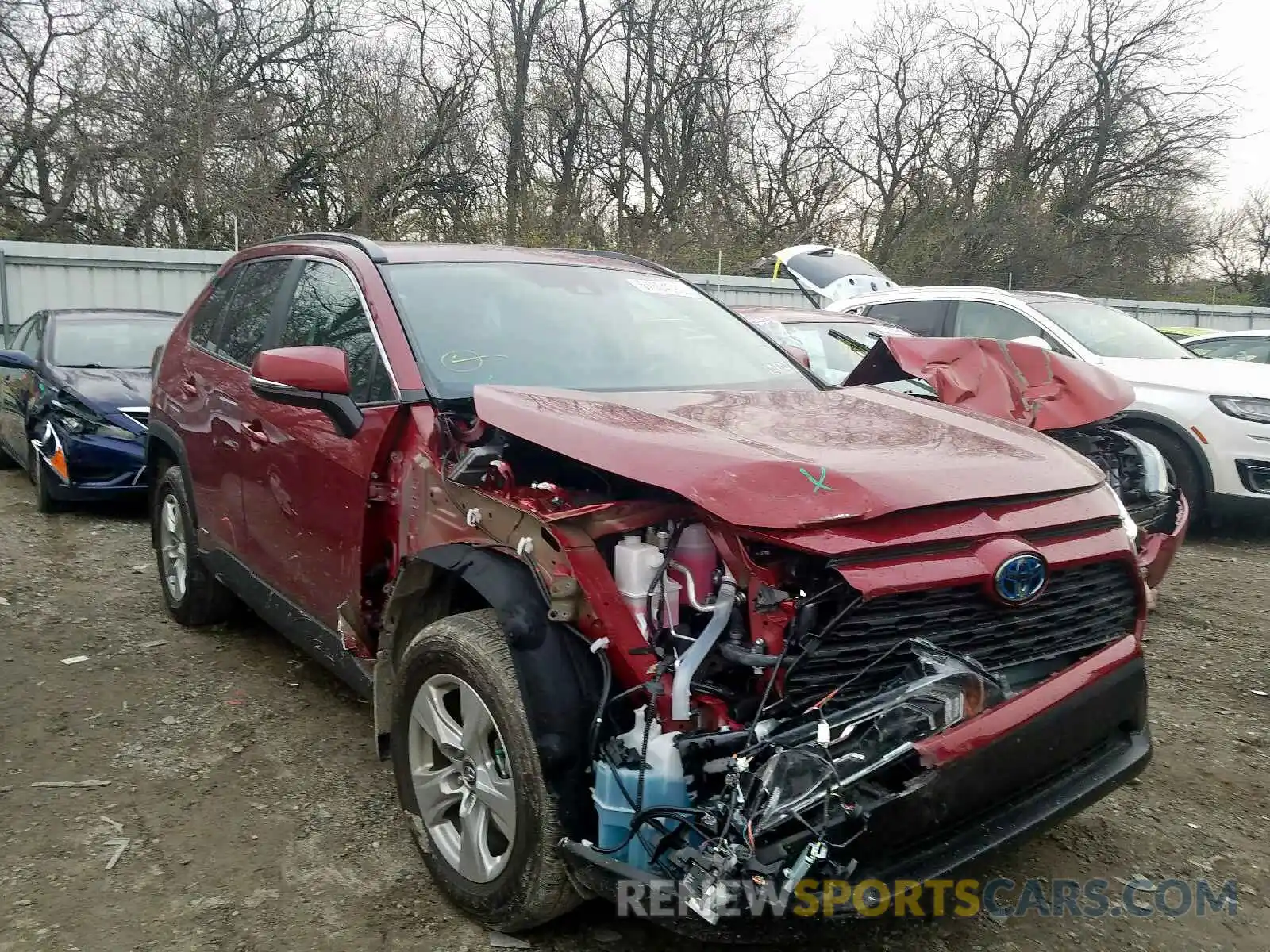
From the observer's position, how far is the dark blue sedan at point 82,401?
6.71m

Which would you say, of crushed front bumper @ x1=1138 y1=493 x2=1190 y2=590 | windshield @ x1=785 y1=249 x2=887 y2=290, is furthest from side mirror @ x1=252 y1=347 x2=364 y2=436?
windshield @ x1=785 y1=249 x2=887 y2=290

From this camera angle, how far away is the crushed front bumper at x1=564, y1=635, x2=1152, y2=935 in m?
1.92

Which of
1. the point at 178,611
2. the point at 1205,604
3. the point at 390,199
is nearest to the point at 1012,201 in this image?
the point at 390,199

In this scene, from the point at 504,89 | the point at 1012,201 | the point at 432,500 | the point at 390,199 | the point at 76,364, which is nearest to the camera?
the point at 432,500

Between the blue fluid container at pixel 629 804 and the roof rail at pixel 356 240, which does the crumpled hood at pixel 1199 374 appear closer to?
the roof rail at pixel 356 240

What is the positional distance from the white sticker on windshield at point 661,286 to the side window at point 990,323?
4.34m

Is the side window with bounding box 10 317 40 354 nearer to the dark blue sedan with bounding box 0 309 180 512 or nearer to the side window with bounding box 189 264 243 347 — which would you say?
the dark blue sedan with bounding box 0 309 180 512

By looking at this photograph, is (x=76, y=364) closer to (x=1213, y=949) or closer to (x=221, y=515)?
(x=221, y=515)

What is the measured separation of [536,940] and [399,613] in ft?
2.99

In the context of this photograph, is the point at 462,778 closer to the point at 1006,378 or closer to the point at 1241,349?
the point at 1006,378

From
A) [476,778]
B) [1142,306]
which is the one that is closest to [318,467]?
[476,778]

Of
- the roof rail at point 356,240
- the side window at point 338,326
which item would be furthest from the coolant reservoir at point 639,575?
the roof rail at point 356,240

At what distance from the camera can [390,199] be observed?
18984 mm

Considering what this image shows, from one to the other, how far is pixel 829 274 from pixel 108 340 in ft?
23.2
